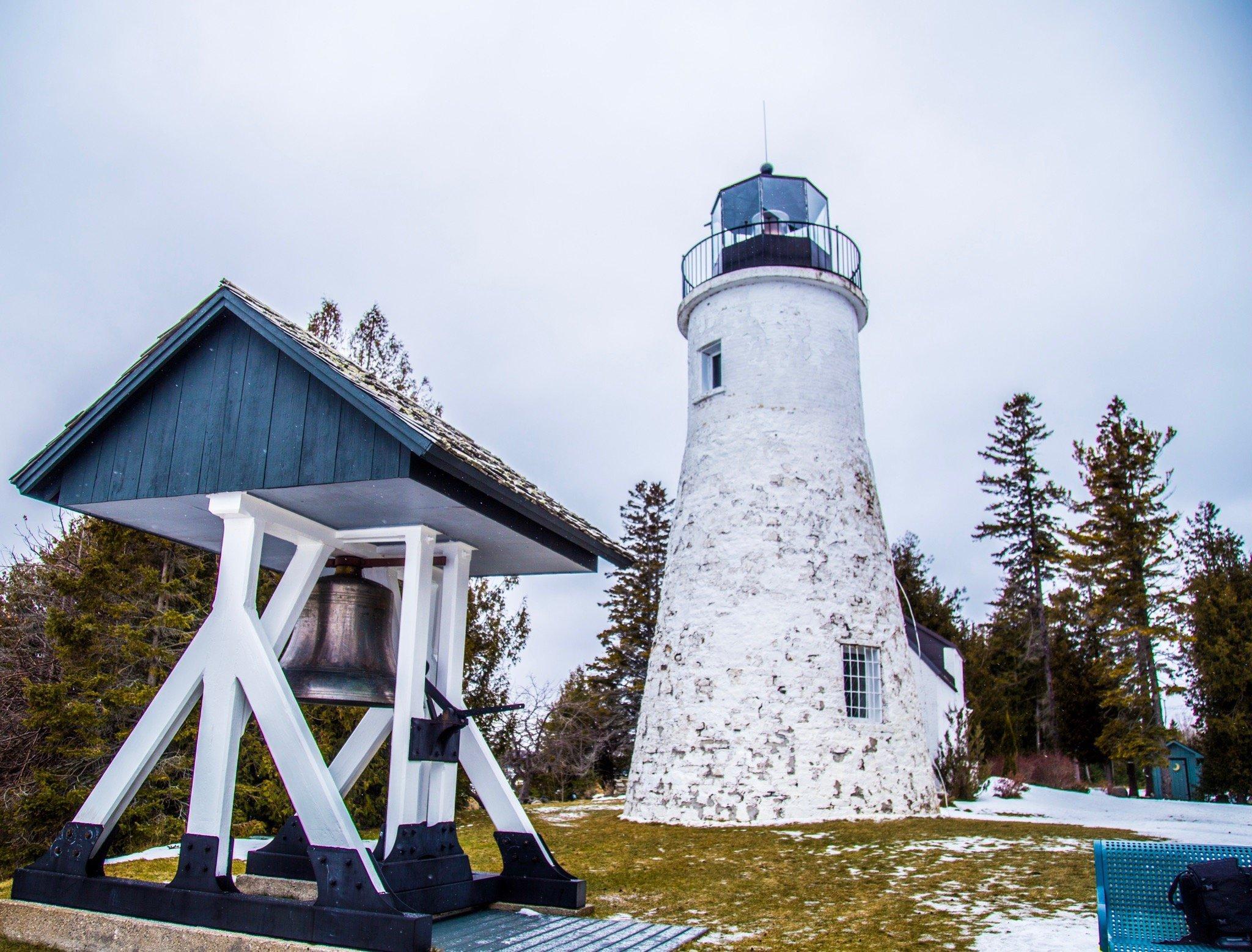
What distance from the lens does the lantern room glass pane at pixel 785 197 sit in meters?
16.4

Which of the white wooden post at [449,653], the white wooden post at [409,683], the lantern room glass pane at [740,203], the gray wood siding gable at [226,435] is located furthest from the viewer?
the lantern room glass pane at [740,203]

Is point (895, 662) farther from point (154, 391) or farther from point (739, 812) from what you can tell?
point (154, 391)

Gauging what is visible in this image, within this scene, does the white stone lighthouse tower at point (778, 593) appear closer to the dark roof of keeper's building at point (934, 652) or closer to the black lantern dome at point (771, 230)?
the black lantern dome at point (771, 230)

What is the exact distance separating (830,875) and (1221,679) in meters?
18.8

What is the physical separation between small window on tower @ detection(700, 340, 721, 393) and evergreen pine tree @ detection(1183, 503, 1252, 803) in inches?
608

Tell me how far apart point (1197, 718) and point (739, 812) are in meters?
16.9

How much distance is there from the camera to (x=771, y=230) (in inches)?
642

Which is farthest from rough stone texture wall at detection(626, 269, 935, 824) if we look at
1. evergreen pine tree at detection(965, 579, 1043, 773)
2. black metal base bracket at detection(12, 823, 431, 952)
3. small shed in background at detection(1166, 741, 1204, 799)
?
small shed in background at detection(1166, 741, 1204, 799)

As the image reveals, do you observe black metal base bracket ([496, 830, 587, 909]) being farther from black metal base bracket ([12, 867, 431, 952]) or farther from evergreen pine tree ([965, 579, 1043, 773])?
evergreen pine tree ([965, 579, 1043, 773])

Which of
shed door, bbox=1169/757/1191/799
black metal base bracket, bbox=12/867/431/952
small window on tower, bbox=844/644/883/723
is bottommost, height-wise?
shed door, bbox=1169/757/1191/799

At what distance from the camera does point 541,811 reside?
15.7 m

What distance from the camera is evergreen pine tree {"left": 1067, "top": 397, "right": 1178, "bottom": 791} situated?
24.0m

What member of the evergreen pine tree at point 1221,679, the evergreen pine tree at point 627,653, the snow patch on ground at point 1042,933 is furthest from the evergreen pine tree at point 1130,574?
the snow patch on ground at point 1042,933

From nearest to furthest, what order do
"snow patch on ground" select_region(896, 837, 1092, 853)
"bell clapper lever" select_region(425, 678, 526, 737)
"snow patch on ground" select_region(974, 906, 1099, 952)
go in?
"snow patch on ground" select_region(974, 906, 1099, 952)
"bell clapper lever" select_region(425, 678, 526, 737)
"snow patch on ground" select_region(896, 837, 1092, 853)
